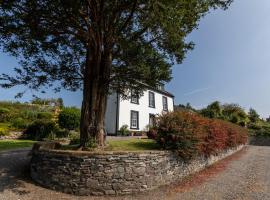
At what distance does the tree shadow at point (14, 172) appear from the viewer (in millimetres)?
8350

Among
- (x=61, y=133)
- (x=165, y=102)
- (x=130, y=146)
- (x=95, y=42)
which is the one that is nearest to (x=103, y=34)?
(x=95, y=42)

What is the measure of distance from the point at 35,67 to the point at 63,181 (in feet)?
19.2

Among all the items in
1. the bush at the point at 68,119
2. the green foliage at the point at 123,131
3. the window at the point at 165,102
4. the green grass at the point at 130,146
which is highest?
the window at the point at 165,102

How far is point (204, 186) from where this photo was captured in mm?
9547

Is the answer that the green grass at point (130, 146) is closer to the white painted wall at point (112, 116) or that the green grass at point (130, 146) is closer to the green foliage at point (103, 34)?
the green foliage at point (103, 34)

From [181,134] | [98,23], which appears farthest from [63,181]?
[98,23]

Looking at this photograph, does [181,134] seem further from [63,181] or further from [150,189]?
[63,181]

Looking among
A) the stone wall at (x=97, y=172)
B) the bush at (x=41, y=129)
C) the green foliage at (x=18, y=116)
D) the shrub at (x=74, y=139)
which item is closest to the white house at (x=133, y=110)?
the shrub at (x=74, y=139)

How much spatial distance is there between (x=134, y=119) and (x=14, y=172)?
2092 cm

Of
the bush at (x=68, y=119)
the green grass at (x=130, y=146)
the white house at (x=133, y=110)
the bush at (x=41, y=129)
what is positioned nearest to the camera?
the green grass at (x=130, y=146)

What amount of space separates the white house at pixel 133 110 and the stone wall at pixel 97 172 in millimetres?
15776

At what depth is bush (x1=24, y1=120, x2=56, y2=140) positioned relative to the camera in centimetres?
2045

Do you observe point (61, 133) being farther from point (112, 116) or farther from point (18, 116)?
point (112, 116)

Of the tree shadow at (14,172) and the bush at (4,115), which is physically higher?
the bush at (4,115)
